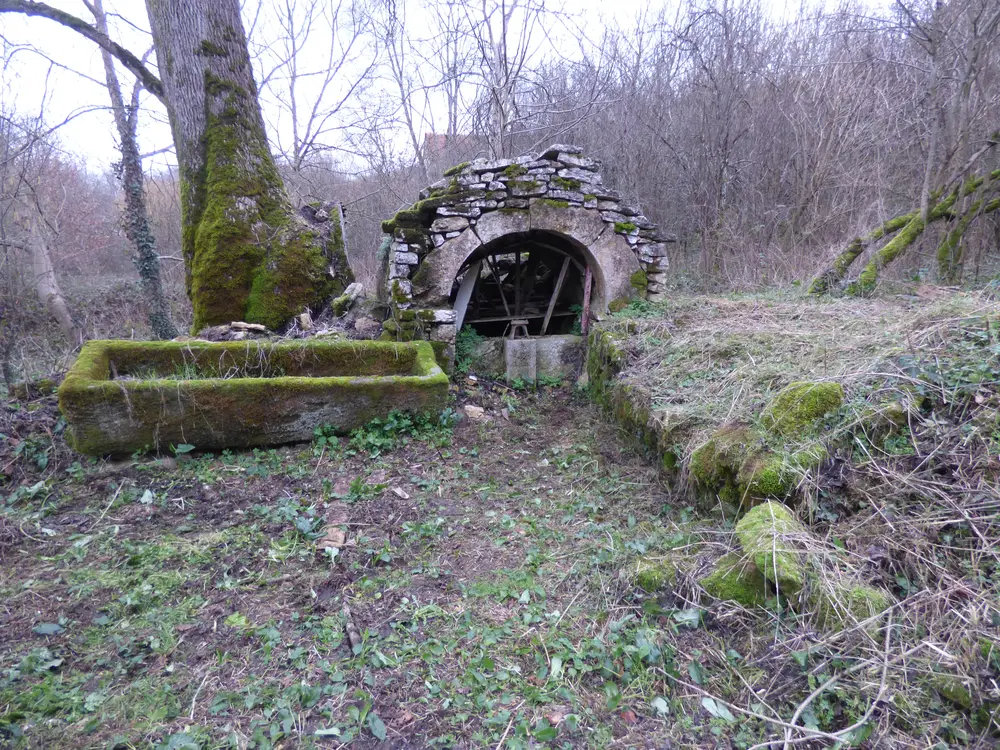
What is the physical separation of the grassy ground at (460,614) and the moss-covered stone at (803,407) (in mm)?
230

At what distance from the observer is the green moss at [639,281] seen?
6328mm

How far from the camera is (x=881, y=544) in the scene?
→ 2.13 metres

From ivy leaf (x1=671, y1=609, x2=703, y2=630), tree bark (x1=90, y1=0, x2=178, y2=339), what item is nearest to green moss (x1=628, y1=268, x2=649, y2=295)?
→ ivy leaf (x1=671, y1=609, x2=703, y2=630)

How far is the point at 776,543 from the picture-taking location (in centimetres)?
219

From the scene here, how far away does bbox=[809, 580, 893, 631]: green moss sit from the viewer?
74.7 inches

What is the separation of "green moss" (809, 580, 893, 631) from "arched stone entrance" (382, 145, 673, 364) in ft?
14.3

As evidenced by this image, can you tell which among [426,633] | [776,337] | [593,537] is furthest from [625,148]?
[426,633]

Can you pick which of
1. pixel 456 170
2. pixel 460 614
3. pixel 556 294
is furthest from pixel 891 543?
pixel 456 170

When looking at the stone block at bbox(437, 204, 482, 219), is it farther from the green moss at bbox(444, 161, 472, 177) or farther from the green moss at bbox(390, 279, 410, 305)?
the green moss at bbox(390, 279, 410, 305)

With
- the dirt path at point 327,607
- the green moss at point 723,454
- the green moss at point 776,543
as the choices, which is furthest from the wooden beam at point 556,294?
the green moss at point 776,543

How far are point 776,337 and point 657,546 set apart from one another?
7.31ft

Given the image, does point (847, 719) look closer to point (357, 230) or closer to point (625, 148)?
point (625, 148)

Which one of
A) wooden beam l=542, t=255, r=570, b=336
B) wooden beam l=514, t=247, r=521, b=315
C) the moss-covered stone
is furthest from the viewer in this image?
wooden beam l=514, t=247, r=521, b=315

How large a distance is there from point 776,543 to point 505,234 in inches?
180
